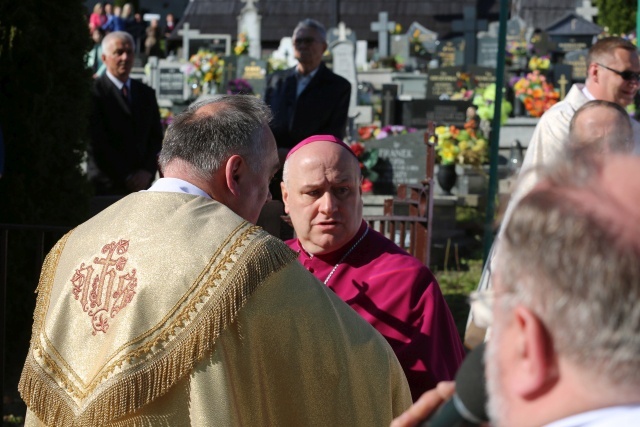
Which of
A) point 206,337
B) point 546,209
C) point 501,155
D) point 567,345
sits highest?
point 546,209

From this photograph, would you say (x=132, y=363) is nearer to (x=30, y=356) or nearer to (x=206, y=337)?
(x=206, y=337)

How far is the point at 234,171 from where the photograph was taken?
2.91 meters

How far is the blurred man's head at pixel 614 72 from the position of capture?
19.3ft

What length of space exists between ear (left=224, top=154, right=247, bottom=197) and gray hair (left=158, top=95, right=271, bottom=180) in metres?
0.01

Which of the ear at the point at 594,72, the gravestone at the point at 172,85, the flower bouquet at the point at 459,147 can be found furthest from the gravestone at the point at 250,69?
the ear at the point at 594,72

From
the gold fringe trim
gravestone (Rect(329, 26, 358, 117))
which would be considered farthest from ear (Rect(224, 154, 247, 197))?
gravestone (Rect(329, 26, 358, 117))

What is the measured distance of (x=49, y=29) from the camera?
6660 millimetres

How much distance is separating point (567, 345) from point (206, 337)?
5.04 feet

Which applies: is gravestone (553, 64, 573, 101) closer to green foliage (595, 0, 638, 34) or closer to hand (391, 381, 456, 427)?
green foliage (595, 0, 638, 34)

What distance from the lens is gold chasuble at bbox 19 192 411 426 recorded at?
8.63ft

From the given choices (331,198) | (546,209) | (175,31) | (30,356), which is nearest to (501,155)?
(331,198)

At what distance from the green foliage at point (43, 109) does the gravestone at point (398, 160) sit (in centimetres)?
577

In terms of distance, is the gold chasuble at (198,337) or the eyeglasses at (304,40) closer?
the gold chasuble at (198,337)

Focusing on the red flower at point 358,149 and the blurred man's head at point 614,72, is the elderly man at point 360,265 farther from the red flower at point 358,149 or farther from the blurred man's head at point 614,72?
the red flower at point 358,149
